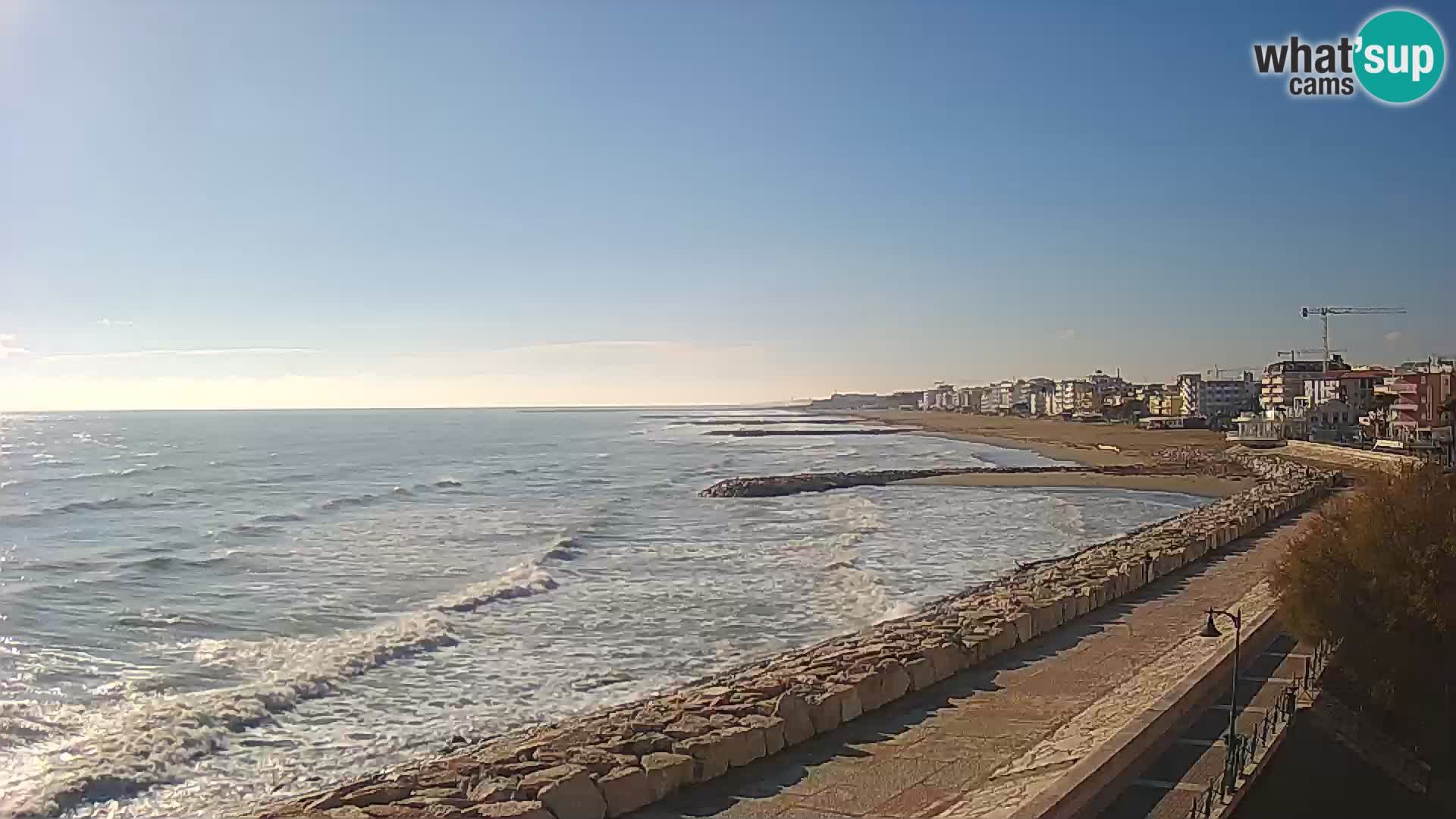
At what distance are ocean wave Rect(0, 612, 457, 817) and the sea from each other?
0.04 meters

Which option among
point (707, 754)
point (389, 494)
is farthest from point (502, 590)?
point (389, 494)

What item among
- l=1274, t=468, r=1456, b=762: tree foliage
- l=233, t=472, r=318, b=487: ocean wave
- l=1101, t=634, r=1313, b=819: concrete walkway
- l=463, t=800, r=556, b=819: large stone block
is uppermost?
l=1274, t=468, r=1456, b=762: tree foliage

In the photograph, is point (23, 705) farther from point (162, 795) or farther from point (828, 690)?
point (828, 690)

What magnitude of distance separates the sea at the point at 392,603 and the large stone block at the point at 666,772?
4.12 metres

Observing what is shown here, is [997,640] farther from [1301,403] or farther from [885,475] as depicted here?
[1301,403]

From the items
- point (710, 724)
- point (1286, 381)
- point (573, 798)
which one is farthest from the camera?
point (1286, 381)

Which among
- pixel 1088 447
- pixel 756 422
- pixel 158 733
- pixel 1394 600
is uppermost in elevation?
pixel 1394 600

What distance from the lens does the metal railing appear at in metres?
8.91

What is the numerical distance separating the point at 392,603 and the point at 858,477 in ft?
108

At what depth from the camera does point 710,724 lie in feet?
35.1

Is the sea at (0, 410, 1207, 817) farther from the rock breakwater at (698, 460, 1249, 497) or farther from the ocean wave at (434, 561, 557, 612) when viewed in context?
the rock breakwater at (698, 460, 1249, 497)

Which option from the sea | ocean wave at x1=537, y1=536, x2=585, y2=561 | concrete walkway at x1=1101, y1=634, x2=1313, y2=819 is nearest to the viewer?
concrete walkway at x1=1101, y1=634, x2=1313, y2=819

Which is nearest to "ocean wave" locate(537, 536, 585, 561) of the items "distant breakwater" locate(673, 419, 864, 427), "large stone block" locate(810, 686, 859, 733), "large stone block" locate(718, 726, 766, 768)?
"large stone block" locate(810, 686, 859, 733)

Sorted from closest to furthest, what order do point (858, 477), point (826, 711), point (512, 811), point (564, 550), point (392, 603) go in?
point (512, 811) → point (826, 711) → point (392, 603) → point (564, 550) → point (858, 477)
